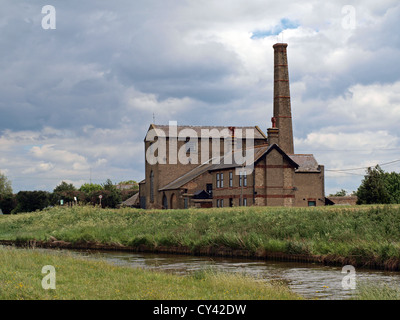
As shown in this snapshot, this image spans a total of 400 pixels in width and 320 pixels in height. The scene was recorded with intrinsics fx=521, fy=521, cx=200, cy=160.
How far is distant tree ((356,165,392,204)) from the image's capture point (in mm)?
56750

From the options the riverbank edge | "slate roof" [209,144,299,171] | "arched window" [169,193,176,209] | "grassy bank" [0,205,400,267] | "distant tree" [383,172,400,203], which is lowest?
the riverbank edge

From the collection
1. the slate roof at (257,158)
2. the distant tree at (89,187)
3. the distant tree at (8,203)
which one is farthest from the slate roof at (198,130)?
Answer: the distant tree at (89,187)

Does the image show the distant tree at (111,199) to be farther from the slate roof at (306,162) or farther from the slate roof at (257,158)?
the slate roof at (306,162)

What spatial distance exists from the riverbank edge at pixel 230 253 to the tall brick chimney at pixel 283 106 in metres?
33.7

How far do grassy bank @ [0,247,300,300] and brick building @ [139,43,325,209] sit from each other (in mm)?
36048

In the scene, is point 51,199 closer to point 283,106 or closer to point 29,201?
point 29,201

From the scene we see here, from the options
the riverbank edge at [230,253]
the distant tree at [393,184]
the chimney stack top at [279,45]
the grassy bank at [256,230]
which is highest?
the chimney stack top at [279,45]

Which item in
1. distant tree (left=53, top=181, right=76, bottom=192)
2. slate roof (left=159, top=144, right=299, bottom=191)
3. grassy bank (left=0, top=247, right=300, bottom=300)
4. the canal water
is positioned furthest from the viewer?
distant tree (left=53, top=181, right=76, bottom=192)

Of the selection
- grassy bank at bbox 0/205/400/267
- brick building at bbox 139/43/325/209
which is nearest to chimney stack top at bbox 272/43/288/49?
brick building at bbox 139/43/325/209

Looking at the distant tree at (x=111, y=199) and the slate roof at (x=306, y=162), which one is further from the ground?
the slate roof at (x=306, y=162)

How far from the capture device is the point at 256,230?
2938 centimetres

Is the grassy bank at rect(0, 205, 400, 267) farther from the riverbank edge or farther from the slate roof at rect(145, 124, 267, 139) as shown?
the slate roof at rect(145, 124, 267, 139)

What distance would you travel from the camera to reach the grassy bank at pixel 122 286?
1137 cm
